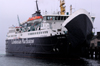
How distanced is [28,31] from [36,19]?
330 centimetres

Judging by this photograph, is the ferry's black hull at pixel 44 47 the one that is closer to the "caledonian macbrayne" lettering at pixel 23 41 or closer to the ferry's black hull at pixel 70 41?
the ferry's black hull at pixel 70 41

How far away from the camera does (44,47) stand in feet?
95.6

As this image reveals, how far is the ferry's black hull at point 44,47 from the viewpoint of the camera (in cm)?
2656

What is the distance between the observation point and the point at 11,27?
42.4m

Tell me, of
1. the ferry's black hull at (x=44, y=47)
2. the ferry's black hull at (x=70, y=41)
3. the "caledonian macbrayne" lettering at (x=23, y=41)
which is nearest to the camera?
the ferry's black hull at (x=70, y=41)

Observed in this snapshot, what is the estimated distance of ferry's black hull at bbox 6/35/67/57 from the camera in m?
26.6

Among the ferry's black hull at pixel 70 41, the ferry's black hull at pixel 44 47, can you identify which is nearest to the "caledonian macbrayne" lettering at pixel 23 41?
the ferry's black hull at pixel 44 47

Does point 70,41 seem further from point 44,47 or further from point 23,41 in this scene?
point 23,41

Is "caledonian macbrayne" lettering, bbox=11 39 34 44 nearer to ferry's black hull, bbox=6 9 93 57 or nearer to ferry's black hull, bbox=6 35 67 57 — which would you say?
ferry's black hull, bbox=6 35 67 57

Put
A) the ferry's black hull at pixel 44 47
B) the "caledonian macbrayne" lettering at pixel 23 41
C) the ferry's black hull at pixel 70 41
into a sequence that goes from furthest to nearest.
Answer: the "caledonian macbrayne" lettering at pixel 23 41
the ferry's black hull at pixel 44 47
the ferry's black hull at pixel 70 41

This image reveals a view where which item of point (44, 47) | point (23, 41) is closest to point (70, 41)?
point (44, 47)

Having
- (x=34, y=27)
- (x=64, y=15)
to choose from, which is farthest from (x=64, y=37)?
(x=34, y=27)

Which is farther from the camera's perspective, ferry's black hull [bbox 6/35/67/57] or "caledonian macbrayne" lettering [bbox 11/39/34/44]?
"caledonian macbrayne" lettering [bbox 11/39/34/44]

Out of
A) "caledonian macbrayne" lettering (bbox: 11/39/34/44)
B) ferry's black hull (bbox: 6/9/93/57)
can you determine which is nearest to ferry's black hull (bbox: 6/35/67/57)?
ferry's black hull (bbox: 6/9/93/57)
